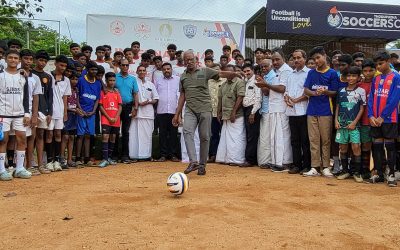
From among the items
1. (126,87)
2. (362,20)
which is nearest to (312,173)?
(126,87)

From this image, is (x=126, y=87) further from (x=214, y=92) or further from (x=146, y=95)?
(x=214, y=92)

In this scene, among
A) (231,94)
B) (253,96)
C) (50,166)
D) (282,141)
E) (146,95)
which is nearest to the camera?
(50,166)

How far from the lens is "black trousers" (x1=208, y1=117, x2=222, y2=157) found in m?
9.06

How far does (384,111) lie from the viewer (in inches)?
250

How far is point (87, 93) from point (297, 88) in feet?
13.0

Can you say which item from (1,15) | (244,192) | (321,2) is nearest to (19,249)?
(244,192)

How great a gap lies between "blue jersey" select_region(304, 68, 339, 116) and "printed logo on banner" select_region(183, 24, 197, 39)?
520cm

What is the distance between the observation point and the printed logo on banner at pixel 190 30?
11.6m

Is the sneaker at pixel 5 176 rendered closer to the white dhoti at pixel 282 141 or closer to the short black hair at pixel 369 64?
the white dhoti at pixel 282 141

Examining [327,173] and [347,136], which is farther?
[327,173]

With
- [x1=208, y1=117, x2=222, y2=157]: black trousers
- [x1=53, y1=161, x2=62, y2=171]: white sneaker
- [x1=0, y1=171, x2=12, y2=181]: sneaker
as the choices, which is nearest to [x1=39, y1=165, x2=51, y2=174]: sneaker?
[x1=53, y1=161, x2=62, y2=171]: white sneaker

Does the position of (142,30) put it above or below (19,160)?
above

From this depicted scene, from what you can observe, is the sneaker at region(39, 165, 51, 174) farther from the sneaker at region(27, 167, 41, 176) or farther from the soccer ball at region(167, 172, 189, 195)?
the soccer ball at region(167, 172, 189, 195)

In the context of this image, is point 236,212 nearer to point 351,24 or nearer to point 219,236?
point 219,236
